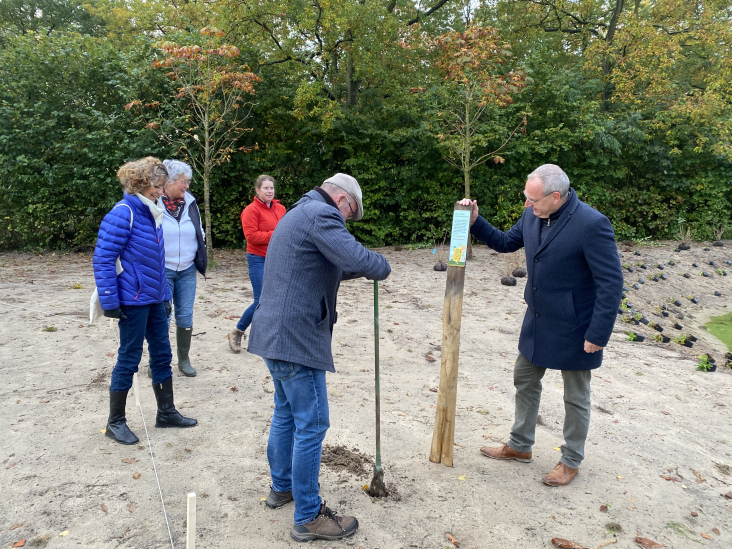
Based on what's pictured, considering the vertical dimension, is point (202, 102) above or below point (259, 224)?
above

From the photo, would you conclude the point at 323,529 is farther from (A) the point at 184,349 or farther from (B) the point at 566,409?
(A) the point at 184,349

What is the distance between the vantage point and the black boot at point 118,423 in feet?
12.0

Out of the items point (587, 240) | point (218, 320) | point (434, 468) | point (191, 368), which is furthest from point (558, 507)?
point (218, 320)

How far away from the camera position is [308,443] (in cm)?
266

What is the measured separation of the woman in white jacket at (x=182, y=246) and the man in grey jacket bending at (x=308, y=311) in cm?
206

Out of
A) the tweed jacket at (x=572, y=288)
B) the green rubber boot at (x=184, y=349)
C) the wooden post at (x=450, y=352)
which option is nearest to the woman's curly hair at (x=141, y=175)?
the green rubber boot at (x=184, y=349)

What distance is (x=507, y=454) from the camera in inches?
143

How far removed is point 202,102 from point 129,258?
7984mm

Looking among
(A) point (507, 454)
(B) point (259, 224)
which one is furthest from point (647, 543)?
(B) point (259, 224)

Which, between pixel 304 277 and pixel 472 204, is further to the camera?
pixel 472 204

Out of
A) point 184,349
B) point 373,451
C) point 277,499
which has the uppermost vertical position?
point 184,349

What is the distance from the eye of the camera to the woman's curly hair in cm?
350

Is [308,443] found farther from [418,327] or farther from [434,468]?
[418,327]

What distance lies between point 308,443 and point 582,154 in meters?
13.4
